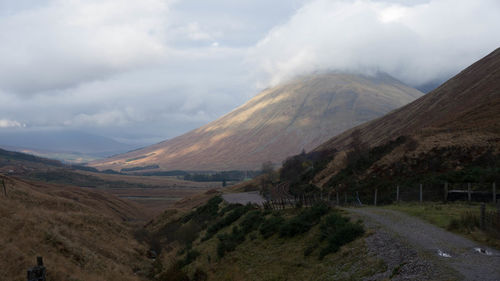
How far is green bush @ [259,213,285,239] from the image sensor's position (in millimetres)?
22484

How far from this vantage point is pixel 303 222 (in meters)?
20.3

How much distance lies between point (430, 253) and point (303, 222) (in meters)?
8.82

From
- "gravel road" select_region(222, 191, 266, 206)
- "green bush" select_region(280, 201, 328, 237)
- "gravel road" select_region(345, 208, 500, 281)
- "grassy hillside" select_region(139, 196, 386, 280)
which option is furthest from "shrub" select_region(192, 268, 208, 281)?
"gravel road" select_region(222, 191, 266, 206)

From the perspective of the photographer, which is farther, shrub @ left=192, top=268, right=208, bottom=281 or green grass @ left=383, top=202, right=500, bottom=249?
shrub @ left=192, top=268, right=208, bottom=281

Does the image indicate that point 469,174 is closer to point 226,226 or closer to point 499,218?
point 499,218

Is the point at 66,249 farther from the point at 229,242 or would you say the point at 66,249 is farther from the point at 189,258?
the point at 229,242

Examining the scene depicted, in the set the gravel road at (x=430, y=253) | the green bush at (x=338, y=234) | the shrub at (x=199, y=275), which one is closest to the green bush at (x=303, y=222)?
the green bush at (x=338, y=234)

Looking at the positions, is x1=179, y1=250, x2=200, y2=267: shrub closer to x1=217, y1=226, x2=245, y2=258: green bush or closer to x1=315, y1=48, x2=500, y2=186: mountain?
x1=217, y1=226, x2=245, y2=258: green bush

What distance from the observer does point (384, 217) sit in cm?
1934

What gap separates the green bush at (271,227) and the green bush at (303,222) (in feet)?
3.47

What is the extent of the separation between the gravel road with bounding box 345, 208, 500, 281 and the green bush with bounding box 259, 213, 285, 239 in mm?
6531

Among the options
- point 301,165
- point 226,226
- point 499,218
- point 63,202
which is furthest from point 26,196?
point 301,165

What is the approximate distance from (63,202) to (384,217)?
118 ft

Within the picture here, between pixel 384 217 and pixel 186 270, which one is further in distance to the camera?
pixel 186 270
